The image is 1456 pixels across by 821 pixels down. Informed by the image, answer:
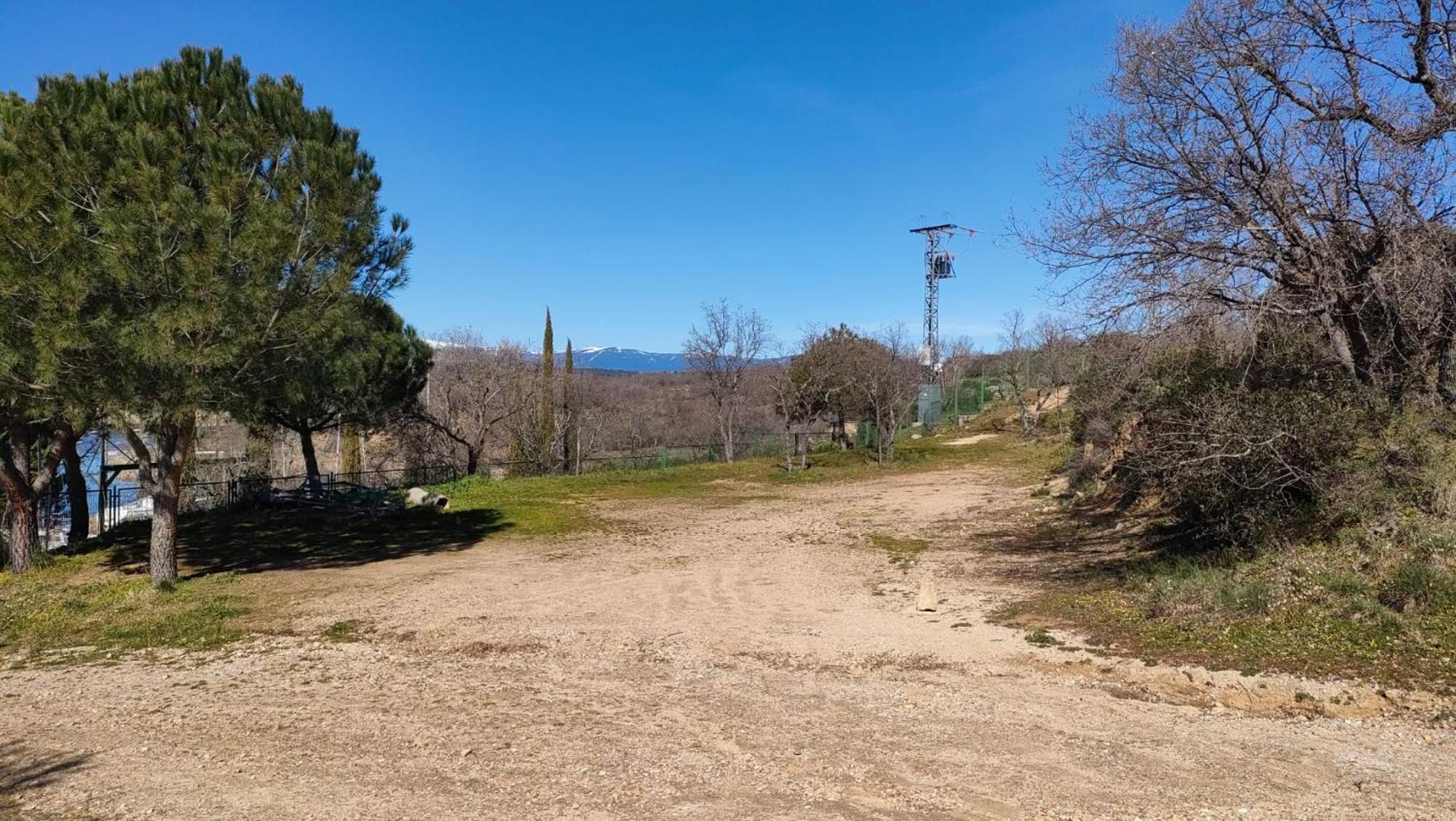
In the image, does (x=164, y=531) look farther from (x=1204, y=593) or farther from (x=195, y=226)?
(x=1204, y=593)

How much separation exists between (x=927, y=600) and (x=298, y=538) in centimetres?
1317

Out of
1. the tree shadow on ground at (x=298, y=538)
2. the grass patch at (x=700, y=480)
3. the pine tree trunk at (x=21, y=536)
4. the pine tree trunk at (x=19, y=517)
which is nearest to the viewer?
the pine tree trunk at (x=19, y=517)

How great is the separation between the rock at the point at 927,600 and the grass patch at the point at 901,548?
2.38m

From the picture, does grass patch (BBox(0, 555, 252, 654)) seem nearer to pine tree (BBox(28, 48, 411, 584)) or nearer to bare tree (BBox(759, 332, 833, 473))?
pine tree (BBox(28, 48, 411, 584))

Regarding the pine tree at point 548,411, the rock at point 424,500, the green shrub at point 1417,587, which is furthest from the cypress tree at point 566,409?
the green shrub at point 1417,587

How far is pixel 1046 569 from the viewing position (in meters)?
12.1

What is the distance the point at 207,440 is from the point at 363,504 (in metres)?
9.62

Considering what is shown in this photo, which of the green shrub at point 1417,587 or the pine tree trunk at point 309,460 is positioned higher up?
the pine tree trunk at point 309,460

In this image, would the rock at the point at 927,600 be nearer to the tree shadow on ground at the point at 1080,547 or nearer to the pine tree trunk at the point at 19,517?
the tree shadow on ground at the point at 1080,547

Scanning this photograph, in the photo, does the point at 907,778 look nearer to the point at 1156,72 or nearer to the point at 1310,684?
the point at 1310,684

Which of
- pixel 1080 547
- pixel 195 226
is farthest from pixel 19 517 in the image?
pixel 1080 547

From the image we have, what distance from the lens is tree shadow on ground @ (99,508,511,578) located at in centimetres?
1498

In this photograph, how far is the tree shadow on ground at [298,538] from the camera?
14977mm

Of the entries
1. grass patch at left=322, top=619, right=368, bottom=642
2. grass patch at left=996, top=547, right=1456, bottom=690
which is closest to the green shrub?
grass patch at left=996, top=547, right=1456, bottom=690
